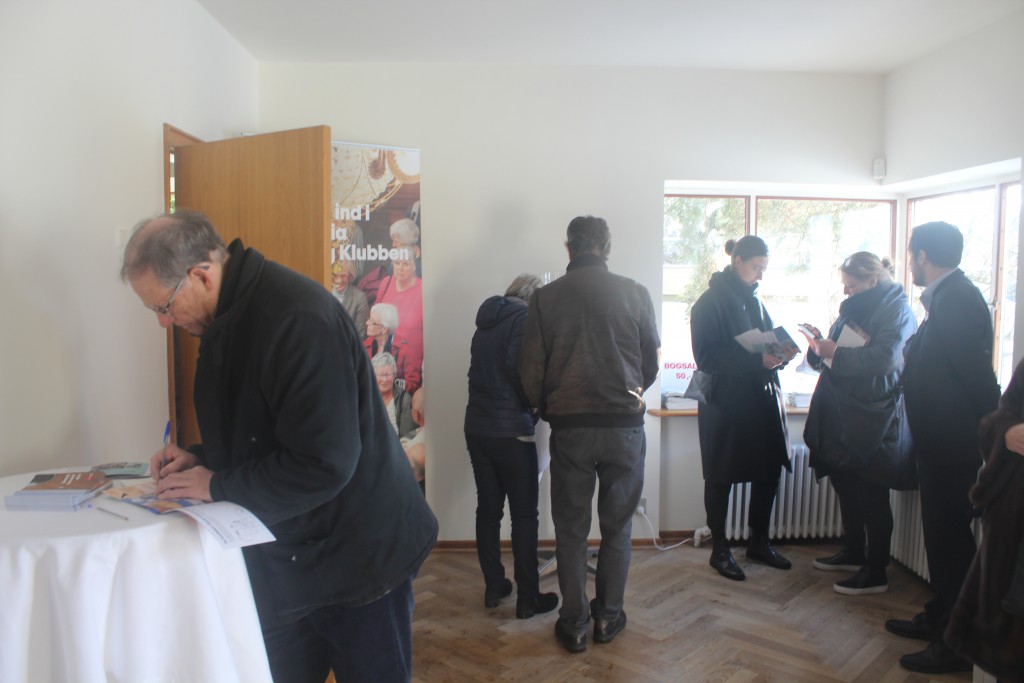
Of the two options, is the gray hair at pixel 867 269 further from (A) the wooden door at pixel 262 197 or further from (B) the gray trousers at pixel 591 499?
(A) the wooden door at pixel 262 197

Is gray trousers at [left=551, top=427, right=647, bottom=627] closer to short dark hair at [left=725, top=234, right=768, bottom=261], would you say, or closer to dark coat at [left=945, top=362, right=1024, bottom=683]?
dark coat at [left=945, top=362, right=1024, bottom=683]

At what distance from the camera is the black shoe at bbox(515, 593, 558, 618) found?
3121mm

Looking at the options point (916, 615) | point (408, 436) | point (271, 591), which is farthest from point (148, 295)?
point (916, 615)

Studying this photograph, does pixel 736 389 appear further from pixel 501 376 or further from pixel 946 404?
pixel 501 376

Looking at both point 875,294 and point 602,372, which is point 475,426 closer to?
point 602,372

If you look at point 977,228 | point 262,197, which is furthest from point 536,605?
point 977,228

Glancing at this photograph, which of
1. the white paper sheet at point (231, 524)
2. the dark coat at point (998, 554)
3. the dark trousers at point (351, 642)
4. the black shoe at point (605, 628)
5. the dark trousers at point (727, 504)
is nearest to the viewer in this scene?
the white paper sheet at point (231, 524)

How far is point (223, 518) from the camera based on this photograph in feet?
4.16

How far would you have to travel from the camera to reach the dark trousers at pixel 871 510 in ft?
11.0

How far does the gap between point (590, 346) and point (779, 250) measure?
215 cm

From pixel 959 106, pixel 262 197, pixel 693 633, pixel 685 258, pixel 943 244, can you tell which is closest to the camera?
pixel 262 197

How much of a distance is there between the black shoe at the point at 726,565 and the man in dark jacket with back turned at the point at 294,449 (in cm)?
247

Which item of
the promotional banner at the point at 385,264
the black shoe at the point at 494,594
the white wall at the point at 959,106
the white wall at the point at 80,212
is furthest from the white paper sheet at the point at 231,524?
the white wall at the point at 959,106

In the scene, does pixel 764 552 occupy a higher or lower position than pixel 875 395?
lower
